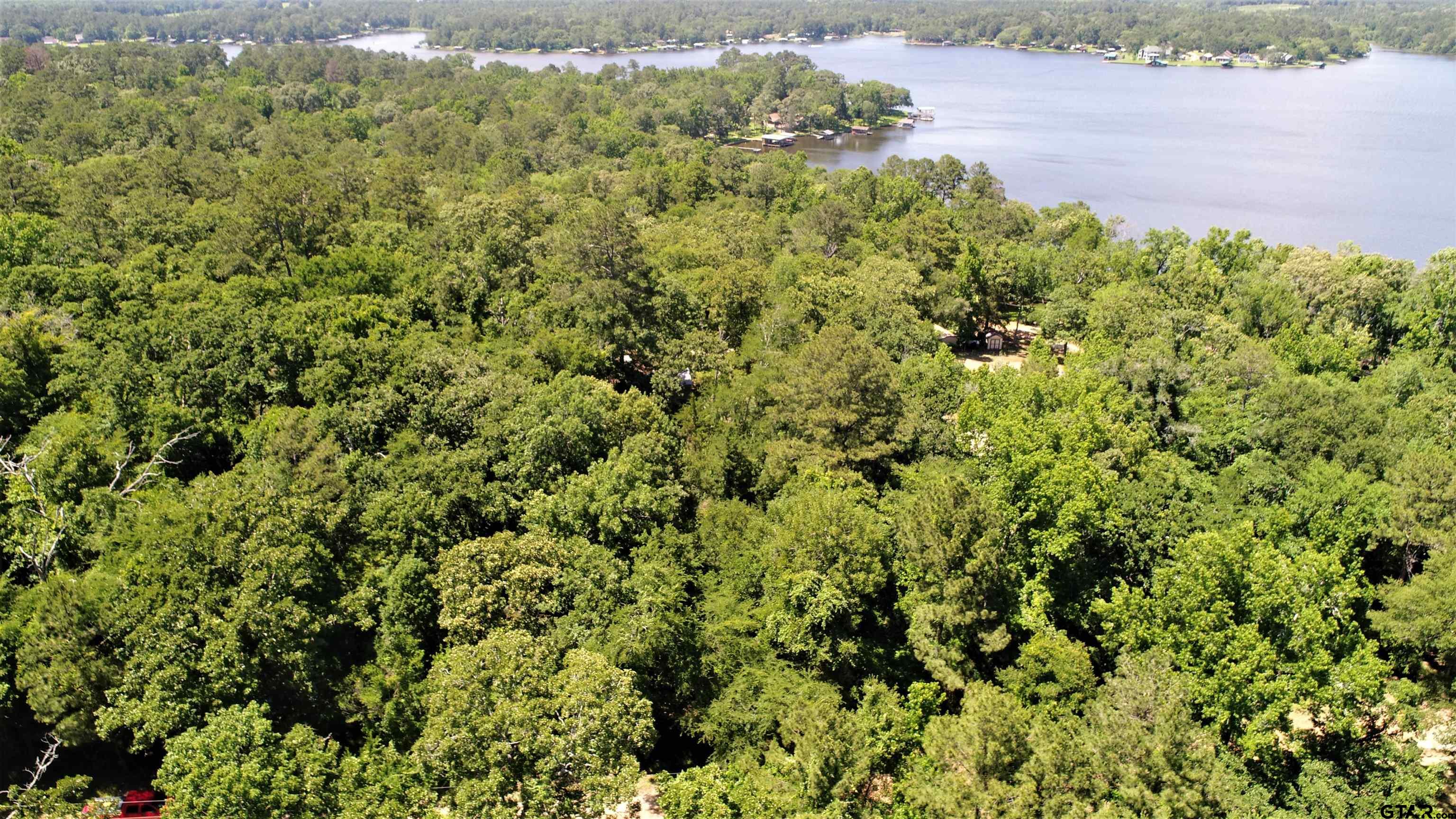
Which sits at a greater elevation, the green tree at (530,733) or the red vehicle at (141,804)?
the green tree at (530,733)

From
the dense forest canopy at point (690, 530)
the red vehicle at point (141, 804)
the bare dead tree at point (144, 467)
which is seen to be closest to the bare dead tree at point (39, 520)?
the dense forest canopy at point (690, 530)

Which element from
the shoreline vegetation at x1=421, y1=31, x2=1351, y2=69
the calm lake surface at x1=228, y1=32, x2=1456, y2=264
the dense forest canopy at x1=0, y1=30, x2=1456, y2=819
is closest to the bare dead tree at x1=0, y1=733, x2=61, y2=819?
the dense forest canopy at x1=0, y1=30, x2=1456, y2=819

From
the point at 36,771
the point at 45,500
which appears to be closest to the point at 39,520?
the point at 45,500

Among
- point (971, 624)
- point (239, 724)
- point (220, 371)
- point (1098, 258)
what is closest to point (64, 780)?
point (239, 724)

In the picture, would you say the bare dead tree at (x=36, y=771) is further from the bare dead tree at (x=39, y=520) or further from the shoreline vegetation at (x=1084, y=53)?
the shoreline vegetation at (x=1084, y=53)

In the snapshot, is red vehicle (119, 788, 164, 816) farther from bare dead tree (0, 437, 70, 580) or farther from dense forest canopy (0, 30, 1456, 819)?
bare dead tree (0, 437, 70, 580)

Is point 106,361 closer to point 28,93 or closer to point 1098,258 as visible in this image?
point 1098,258
